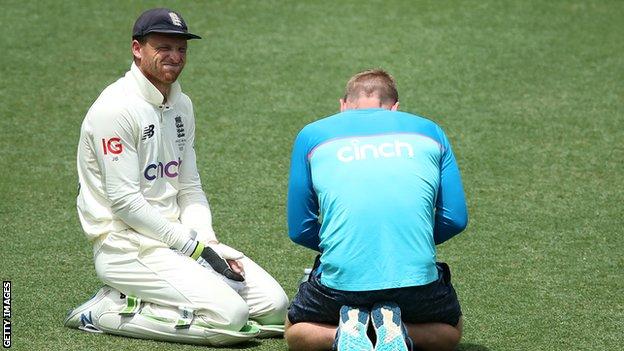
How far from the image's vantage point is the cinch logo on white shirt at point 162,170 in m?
5.50

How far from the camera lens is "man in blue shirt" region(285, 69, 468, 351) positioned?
467cm

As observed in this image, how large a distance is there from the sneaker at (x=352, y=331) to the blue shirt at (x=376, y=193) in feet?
0.34

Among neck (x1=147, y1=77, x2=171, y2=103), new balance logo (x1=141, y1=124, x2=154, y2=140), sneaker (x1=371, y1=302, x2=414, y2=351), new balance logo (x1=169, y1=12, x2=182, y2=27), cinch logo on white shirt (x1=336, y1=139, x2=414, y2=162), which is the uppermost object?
new balance logo (x1=169, y1=12, x2=182, y2=27)

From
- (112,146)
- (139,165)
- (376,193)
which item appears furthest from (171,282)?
(376,193)

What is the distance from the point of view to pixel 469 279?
6.20m

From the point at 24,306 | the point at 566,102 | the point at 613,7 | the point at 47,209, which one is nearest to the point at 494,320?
the point at 24,306

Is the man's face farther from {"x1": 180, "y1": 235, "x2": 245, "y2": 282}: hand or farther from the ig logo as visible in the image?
{"x1": 180, "y1": 235, "x2": 245, "y2": 282}: hand

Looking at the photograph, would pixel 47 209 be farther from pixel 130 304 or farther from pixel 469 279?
pixel 469 279

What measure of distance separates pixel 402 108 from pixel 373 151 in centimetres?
416

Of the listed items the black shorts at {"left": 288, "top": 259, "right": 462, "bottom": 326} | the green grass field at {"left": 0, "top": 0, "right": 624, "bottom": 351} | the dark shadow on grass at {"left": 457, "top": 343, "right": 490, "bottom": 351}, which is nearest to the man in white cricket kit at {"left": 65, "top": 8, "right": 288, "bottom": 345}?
the green grass field at {"left": 0, "top": 0, "right": 624, "bottom": 351}

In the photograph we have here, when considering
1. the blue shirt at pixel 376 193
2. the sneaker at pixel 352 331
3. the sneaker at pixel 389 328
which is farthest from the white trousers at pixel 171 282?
the sneaker at pixel 389 328

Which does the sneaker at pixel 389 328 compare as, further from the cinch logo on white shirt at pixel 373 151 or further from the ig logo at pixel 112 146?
the ig logo at pixel 112 146

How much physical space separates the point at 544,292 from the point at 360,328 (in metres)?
1.73

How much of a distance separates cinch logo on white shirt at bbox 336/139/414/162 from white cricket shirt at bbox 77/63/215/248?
1068 millimetres
